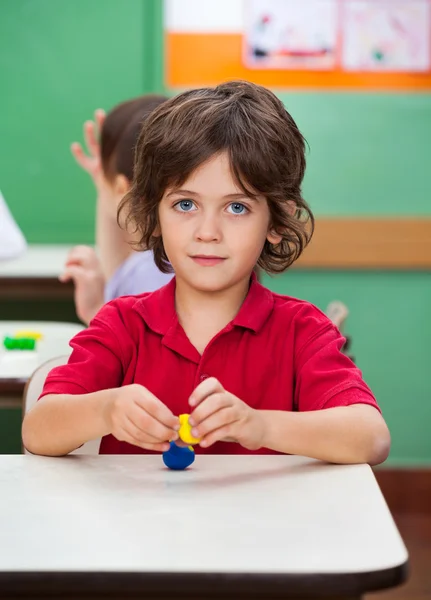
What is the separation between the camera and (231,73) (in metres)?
3.74

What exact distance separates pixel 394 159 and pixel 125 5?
1096 mm

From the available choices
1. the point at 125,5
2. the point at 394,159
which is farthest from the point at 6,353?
the point at 394,159

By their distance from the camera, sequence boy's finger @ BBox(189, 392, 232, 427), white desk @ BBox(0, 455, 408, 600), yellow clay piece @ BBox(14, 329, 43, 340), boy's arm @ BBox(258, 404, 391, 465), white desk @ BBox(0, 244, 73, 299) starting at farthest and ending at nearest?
white desk @ BBox(0, 244, 73, 299), yellow clay piece @ BBox(14, 329, 43, 340), boy's arm @ BBox(258, 404, 391, 465), boy's finger @ BBox(189, 392, 232, 427), white desk @ BBox(0, 455, 408, 600)

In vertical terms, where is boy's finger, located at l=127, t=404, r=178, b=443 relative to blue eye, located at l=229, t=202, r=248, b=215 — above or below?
below

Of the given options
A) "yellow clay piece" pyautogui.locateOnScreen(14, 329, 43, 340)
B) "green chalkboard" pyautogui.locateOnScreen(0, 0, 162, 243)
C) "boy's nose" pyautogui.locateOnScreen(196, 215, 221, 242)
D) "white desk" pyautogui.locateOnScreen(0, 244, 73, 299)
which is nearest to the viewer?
"boy's nose" pyautogui.locateOnScreen(196, 215, 221, 242)

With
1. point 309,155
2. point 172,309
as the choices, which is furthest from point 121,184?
point 309,155

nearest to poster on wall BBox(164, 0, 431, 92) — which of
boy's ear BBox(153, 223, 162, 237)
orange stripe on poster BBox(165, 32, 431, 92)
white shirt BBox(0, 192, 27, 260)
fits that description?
orange stripe on poster BBox(165, 32, 431, 92)

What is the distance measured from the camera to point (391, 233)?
12.4 ft

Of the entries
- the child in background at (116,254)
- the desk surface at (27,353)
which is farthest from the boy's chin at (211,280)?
the child in background at (116,254)

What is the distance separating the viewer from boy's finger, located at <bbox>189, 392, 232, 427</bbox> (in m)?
1.17

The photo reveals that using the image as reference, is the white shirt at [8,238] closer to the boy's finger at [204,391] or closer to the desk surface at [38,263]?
the desk surface at [38,263]

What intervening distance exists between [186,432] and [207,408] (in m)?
0.04

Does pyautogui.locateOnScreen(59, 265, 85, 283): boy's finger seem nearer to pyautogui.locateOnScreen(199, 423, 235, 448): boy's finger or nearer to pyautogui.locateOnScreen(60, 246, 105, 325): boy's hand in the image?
pyautogui.locateOnScreen(60, 246, 105, 325): boy's hand

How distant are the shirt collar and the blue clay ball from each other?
0.31 meters
